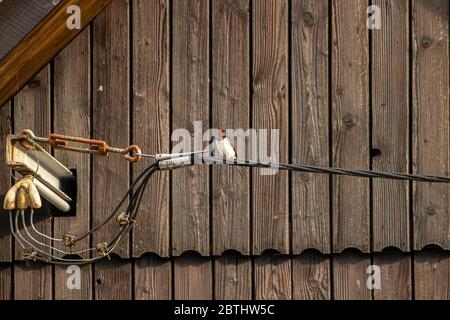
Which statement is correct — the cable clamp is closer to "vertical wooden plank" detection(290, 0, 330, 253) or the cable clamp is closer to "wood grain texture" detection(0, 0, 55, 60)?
"wood grain texture" detection(0, 0, 55, 60)

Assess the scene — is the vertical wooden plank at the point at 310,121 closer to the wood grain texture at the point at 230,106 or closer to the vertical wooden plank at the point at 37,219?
the wood grain texture at the point at 230,106

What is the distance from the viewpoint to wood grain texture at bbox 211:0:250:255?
4551mm

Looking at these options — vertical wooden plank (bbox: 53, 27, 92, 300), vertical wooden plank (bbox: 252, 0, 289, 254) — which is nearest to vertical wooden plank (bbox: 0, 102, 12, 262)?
vertical wooden plank (bbox: 53, 27, 92, 300)

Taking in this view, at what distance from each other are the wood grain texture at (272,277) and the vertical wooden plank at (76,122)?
2.86 feet

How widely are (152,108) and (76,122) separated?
404mm

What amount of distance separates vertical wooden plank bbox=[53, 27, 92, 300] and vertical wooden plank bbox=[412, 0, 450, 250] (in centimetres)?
170

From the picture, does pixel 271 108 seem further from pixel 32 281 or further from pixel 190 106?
pixel 32 281

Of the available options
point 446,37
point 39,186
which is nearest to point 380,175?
point 446,37

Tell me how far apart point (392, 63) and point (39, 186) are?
1900mm

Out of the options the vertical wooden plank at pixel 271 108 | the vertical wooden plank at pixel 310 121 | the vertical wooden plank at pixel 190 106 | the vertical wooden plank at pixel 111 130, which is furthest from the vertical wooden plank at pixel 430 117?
the vertical wooden plank at pixel 111 130

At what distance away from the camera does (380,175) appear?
3.41m

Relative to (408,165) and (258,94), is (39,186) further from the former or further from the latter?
(408,165)

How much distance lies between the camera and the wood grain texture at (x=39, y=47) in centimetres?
430

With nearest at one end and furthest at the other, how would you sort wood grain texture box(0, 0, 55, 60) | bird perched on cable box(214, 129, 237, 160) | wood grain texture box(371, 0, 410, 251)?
bird perched on cable box(214, 129, 237, 160) → wood grain texture box(0, 0, 55, 60) → wood grain texture box(371, 0, 410, 251)
